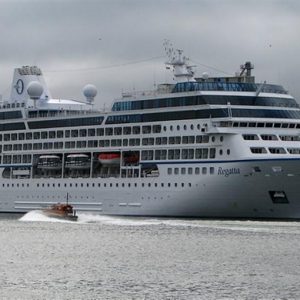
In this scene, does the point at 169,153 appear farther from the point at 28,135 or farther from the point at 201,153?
the point at 28,135

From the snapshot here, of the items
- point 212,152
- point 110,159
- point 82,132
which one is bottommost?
point 110,159

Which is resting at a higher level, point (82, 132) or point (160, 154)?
point (82, 132)

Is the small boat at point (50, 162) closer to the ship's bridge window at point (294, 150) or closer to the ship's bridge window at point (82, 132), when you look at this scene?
the ship's bridge window at point (82, 132)

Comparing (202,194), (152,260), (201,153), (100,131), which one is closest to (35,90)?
(100,131)

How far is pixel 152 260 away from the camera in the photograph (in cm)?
6206

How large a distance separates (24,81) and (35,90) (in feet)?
22.0

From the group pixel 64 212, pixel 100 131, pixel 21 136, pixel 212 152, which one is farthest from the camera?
pixel 21 136

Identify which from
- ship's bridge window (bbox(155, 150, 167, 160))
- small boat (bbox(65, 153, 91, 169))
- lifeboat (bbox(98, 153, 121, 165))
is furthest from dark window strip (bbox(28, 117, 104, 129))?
ship's bridge window (bbox(155, 150, 167, 160))

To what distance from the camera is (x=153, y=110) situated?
313 feet

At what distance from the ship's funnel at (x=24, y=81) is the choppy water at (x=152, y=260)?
25681mm

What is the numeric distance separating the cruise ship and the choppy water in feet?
8.09

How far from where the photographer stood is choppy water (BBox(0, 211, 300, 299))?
1961 inches

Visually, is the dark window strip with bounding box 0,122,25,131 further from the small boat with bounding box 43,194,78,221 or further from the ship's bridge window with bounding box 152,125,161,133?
the ship's bridge window with bounding box 152,125,161,133

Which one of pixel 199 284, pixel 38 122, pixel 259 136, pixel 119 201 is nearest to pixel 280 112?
pixel 259 136
